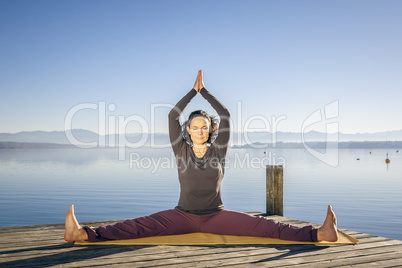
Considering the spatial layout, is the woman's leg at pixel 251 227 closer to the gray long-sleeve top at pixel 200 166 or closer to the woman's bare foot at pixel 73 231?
the gray long-sleeve top at pixel 200 166

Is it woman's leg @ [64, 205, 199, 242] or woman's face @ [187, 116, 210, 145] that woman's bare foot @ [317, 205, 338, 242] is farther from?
woman's face @ [187, 116, 210, 145]

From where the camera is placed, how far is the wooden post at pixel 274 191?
688cm

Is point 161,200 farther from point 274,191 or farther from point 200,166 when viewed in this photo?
point 200,166

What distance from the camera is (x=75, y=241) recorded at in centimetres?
438

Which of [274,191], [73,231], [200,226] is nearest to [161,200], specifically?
[274,191]

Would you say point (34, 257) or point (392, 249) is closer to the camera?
point (34, 257)

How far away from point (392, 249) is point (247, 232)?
5.54 feet

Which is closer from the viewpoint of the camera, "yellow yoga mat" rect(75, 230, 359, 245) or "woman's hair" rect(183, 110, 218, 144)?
"yellow yoga mat" rect(75, 230, 359, 245)

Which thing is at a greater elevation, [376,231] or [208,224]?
[208,224]

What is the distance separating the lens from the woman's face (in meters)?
4.38

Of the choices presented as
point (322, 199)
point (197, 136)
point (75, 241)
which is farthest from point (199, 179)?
point (322, 199)

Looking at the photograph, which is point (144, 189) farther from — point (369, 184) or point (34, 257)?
point (34, 257)

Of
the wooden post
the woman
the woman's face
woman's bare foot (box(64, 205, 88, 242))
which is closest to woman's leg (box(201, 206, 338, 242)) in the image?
the woman

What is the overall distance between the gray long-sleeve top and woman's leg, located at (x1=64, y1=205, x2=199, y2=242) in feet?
0.45
